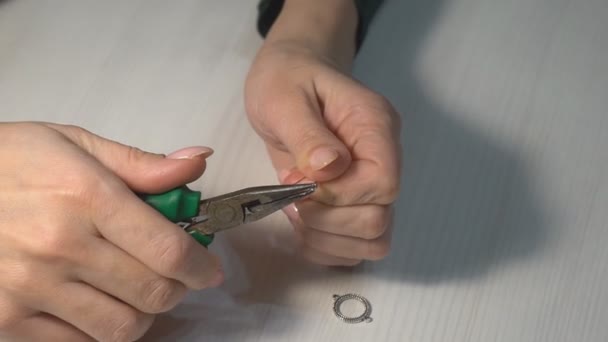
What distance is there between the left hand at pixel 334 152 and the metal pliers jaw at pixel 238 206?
40mm

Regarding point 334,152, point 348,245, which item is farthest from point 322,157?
point 348,245

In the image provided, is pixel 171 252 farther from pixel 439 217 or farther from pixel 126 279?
pixel 439 217

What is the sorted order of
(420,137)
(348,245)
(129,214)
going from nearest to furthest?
(129,214) < (348,245) < (420,137)

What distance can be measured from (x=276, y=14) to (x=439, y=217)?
0.39 meters

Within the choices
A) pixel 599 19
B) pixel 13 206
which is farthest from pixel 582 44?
pixel 13 206

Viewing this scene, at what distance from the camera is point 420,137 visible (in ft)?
2.62

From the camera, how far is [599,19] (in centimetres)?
94

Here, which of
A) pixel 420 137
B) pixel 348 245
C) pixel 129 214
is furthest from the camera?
pixel 420 137

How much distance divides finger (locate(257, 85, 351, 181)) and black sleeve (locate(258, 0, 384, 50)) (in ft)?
0.80

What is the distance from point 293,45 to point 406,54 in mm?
213

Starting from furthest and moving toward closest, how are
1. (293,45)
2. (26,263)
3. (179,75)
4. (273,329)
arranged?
(179,75) < (293,45) < (273,329) < (26,263)

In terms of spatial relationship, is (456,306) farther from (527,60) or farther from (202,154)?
(527,60)

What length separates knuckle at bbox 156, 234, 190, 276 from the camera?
0.53m

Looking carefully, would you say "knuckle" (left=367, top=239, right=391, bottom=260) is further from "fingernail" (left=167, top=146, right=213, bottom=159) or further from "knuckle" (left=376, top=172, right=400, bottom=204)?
"fingernail" (left=167, top=146, right=213, bottom=159)
